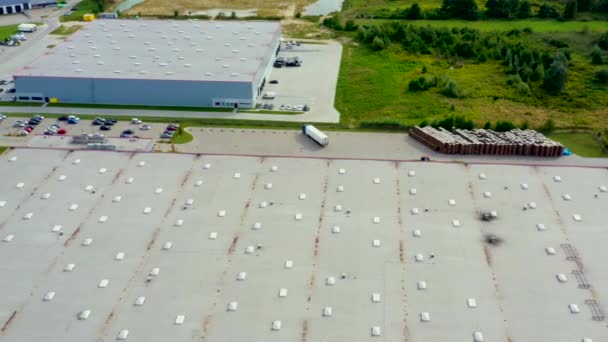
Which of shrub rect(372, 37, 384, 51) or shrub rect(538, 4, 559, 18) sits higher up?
shrub rect(538, 4, 559, 18)

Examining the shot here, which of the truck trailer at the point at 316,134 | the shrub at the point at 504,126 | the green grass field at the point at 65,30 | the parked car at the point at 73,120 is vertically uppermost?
the shrub at the point at 504,126

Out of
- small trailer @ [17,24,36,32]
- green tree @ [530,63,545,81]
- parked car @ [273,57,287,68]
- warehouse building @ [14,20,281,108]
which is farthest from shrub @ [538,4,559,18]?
small trailer @ [17,24,36,32]

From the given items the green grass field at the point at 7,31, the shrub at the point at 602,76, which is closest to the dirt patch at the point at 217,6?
the green grass field at the point at 7,31

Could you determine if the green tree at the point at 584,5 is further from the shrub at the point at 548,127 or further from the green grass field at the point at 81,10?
the green grass field at the point at 81,10

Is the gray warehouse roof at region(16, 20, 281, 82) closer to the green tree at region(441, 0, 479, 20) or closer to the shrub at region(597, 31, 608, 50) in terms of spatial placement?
the green tree at region(441, 0, 479, 20)

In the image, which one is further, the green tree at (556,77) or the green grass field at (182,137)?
the green tree at (556,77)

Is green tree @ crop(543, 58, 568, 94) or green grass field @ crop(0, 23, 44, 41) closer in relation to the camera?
green tree @ crop(543, 58, 568, 94)
